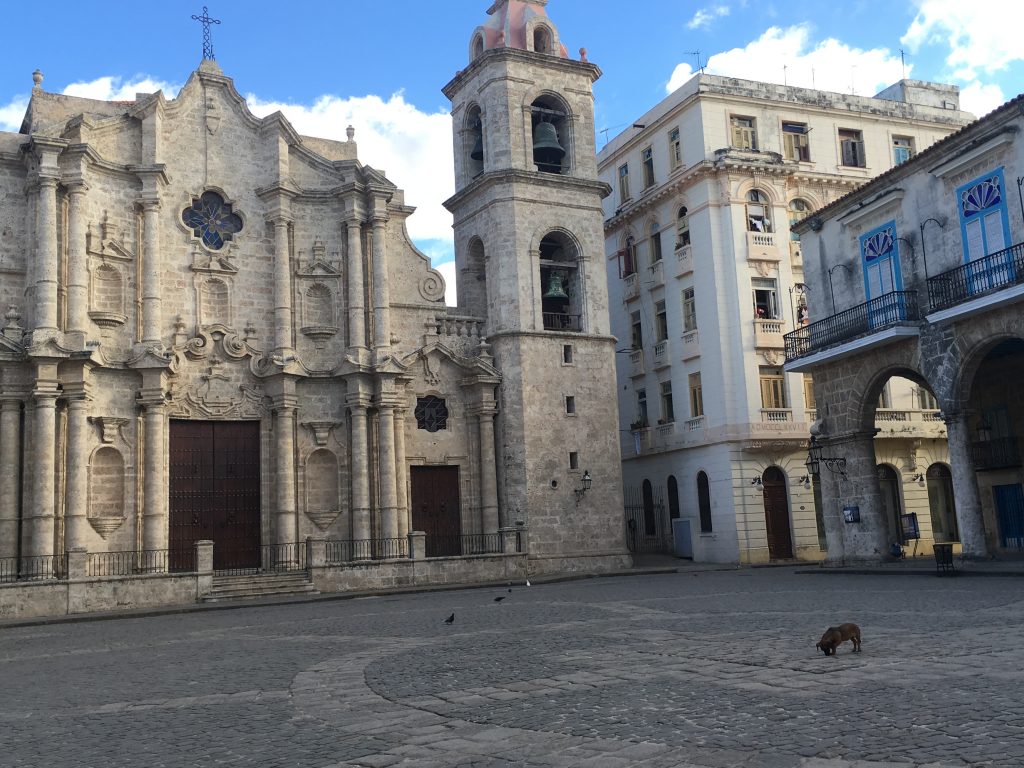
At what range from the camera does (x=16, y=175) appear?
27797 mm

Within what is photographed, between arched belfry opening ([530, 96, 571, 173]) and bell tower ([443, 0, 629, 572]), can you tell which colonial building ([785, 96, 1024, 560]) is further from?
arched belfry opening ([530, 96, 571, 173])

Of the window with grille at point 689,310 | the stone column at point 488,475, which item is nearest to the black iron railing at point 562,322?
the stone column at point 488,475

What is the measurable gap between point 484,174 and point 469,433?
8.27m

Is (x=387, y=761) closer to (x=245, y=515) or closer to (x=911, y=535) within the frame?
(x=245, y=515)

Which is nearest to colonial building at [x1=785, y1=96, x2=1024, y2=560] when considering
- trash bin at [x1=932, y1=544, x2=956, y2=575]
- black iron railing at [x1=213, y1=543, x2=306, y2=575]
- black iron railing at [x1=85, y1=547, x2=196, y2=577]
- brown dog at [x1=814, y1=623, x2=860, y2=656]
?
trash bin at [x1=932, y1=544, x2=956, y2=575]

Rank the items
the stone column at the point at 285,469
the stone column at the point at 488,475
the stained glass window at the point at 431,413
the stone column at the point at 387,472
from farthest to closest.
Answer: the stained glass window at the point at 431,413
the stone column at the point at 488,475
the stone column at the point at 387,472
the stone column at the point at 285,469

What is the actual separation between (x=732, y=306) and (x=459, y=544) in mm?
12056

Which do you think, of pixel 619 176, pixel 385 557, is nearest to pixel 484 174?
pixel 619 176

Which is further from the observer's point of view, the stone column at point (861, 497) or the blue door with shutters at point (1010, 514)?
the blue door with shutters at point (1010, 514)

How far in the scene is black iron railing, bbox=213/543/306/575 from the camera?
27672 mm

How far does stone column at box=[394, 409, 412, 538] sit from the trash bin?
14582mm

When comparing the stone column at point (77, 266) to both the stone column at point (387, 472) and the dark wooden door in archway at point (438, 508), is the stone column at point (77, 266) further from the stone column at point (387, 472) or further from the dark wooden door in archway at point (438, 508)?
the dark wooden door in archway at point (438, 508)

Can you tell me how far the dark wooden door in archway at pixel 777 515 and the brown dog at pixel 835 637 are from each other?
23.6m

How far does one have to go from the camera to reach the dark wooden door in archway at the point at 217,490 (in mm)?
28188
